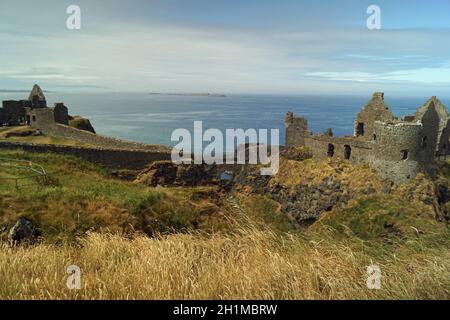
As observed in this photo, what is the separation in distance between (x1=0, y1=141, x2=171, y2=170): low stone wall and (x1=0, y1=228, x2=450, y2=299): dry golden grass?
1861cm

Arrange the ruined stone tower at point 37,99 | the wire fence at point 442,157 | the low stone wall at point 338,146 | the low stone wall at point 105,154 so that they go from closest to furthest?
the low stone wall at point 105,154 < the low stone wall at point 338,146 < the wire fence at point 442,157 < the ruined stone tower at point 37,99

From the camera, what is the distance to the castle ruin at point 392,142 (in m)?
28.2

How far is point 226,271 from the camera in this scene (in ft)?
18.1

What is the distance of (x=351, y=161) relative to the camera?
3203 cm

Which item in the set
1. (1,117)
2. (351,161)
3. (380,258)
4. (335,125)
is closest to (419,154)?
(351,161)

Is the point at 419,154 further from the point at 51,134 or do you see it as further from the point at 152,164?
the point at 51,134

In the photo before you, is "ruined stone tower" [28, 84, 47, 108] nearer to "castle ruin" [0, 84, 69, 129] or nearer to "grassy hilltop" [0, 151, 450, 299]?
"castle ruin" [0, 84, 69, 129]

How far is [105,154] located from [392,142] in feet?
66.2

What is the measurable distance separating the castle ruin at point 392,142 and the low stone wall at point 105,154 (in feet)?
51.9

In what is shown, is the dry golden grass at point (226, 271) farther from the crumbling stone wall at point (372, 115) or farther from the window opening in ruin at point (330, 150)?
the crumbling stone wall at point (372, 115)

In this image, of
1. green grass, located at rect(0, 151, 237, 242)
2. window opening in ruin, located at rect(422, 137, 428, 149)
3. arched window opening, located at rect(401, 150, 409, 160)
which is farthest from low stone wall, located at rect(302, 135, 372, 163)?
green grass, located at rect(0, 151, 237, 242)

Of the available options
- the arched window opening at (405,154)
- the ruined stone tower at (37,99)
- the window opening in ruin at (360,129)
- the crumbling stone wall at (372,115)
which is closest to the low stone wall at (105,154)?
the ruined stone tower at (37,99)
